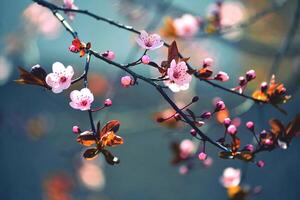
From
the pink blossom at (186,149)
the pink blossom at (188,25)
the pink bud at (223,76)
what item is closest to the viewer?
the pink bud at (223,76)

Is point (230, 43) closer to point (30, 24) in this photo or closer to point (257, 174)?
point (30, 24)

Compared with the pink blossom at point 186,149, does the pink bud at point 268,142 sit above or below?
above

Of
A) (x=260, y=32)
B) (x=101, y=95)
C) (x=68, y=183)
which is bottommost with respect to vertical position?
(x=68, y=183)

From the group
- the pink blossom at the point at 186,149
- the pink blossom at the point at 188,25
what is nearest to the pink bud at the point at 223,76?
the pink blossom at the point at 186,149

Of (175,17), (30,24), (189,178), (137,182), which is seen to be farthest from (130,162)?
(175,17)

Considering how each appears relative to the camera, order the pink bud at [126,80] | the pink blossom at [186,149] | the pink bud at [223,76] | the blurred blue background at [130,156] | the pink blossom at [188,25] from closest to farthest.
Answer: the pink bud at [126,80] → the pink bud at [223,76] → the pink blossom at [186,149] → the pink blossom at [188,25] → the blurred blue background at [130,156]

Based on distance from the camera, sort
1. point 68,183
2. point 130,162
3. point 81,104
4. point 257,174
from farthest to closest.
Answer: point 130,162
point 257,174
point 68,183
point 81,104

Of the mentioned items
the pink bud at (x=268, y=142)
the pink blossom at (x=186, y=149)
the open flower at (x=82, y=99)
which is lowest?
the pink blossom at (x=186, y=149)

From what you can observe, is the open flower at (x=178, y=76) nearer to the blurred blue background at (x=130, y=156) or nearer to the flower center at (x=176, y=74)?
the flower center at (x=176, y=74)
